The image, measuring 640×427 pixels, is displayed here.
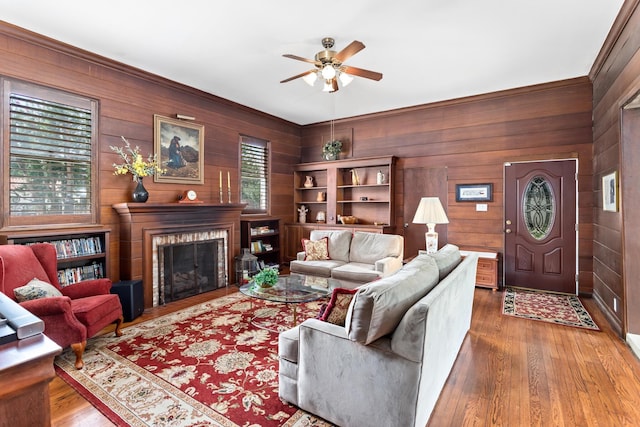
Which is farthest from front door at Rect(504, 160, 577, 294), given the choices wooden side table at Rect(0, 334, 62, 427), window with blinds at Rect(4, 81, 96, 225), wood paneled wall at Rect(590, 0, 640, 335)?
window with blinds at Rect(4, 81, 96, 225)

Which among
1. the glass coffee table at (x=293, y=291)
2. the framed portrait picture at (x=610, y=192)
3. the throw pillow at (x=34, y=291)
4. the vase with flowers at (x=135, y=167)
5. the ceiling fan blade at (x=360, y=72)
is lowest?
the glass coffee table at (x=293, y=291)

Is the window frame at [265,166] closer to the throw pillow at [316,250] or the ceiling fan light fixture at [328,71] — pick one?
the throw pillow at [316,250]

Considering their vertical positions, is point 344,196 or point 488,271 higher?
point 344,196

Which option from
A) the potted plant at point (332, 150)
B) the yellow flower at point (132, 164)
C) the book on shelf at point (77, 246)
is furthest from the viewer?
the potted plant at point (332, 150)

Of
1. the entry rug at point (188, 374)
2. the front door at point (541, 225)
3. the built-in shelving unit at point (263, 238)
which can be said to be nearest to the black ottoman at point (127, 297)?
the entry rug at point (188, 374)

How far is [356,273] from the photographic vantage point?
4414mm

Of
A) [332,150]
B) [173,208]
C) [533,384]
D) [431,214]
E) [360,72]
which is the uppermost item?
[360,72]

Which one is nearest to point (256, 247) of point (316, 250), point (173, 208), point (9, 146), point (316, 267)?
point (316, 250)

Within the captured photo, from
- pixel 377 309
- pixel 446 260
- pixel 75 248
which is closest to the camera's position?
pixel 377 309

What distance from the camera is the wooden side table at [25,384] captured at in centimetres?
77

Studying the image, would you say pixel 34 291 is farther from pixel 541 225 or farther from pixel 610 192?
pixel 541 225

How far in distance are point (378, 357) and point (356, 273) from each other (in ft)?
8.59

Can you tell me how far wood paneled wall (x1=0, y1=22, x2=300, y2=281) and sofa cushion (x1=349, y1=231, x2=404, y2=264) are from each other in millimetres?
2246

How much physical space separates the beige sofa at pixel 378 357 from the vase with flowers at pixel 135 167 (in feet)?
9.78
